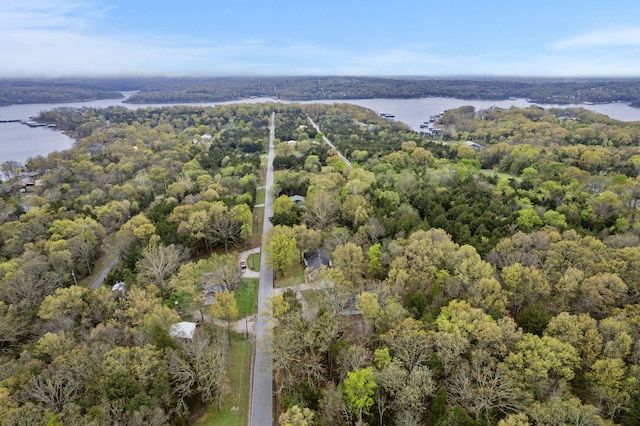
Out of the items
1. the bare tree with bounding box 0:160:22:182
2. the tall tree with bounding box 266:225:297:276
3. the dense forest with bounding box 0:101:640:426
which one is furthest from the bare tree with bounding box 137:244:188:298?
the bare tree with bounding box 0:160:22:182

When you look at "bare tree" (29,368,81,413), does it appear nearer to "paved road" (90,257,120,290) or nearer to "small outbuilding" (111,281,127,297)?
"small outbuilding" (111,281,127,297)

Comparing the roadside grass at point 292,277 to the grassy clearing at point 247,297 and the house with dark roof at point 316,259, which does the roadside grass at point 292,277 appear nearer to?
the house with dark roof at point 316,259

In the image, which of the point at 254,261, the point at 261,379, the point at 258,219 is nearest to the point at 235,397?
the point at 261,379

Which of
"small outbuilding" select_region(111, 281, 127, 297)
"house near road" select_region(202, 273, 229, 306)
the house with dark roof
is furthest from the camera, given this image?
the house with dark roof

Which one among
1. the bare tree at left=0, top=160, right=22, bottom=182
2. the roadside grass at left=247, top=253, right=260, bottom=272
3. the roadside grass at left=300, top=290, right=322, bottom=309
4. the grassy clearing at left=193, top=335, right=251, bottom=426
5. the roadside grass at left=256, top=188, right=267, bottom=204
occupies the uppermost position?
the bare tree at left=0, top=160, right=22, bottom=182

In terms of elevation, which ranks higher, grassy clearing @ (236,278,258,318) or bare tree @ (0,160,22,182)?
bare tree @ (0,160,22,182)

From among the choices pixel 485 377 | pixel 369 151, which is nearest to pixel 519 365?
pixel 485 377
